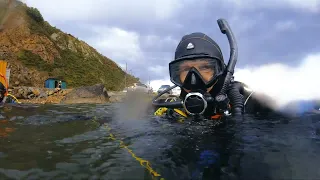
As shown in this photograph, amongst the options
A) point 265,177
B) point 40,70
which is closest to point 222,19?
point 265,177

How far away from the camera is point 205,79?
459 centimetres

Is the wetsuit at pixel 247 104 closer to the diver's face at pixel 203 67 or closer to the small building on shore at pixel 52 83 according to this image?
the diver's face at pixel 203 67

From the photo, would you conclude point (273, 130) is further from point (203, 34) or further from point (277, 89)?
point (203, 34)

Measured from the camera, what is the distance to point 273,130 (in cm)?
400

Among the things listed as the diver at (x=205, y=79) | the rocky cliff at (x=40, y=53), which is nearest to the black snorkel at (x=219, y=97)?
the diver at (x=205, y=79)

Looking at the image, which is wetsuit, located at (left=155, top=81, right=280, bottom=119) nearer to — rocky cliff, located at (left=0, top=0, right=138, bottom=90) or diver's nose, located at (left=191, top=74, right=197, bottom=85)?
diver's nose, located at (left=191, top=74, right=197, bottom=85)

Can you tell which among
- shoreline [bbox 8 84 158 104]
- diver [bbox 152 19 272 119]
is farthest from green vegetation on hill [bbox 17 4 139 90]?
diver [bbox 152 19 272 119]

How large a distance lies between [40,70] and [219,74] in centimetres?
3437

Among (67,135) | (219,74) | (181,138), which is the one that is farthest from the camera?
(219,74)

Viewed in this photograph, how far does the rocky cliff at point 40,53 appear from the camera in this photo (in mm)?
32344

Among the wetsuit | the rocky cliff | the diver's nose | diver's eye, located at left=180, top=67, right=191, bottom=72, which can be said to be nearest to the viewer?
the diver's nose

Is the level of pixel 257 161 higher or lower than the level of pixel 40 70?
lower

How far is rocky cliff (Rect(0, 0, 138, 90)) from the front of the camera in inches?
1273

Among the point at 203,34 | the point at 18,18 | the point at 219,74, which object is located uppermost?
the point at 18,18
